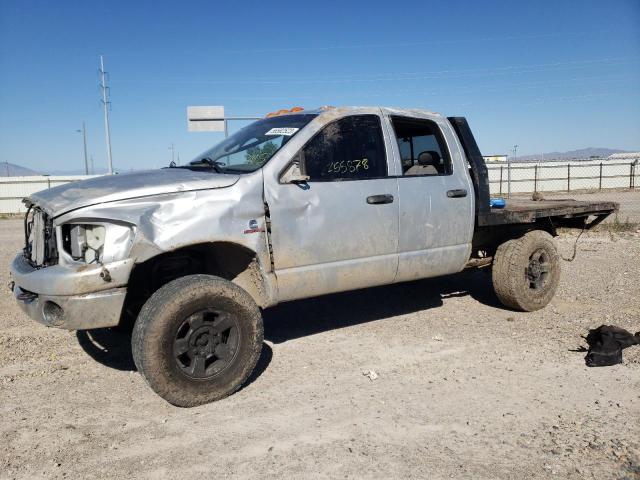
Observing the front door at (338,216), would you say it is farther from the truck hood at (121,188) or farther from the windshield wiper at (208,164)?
the windshield wiper at (208,164)

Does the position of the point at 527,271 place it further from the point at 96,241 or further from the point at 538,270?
the point at 96,241

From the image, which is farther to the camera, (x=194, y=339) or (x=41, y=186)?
(x=41, y=186)

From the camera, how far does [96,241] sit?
330 centimetres

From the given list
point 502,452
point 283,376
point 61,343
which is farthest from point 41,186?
point 502,452

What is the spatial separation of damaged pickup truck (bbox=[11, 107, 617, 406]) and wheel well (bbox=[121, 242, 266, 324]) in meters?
0.01

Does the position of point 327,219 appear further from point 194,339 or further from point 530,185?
point 530,185

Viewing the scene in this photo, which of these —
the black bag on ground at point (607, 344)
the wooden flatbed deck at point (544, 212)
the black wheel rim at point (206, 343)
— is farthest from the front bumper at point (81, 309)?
the black bag on ground at point (607, 344)

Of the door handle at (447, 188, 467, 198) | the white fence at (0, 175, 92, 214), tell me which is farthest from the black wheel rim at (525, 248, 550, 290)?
the white fence at (0, 175, 92, 214)

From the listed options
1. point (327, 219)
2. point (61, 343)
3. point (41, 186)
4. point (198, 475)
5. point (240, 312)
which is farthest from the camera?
point (41, 186)

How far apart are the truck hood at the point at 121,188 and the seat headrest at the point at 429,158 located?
2.04 meters

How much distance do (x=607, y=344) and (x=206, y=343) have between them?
3169mm

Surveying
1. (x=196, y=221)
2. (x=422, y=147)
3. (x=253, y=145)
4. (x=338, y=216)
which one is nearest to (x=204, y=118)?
(x=422, y=147)

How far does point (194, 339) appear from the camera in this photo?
346cm

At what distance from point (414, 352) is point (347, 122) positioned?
2040 mm
